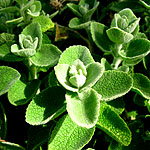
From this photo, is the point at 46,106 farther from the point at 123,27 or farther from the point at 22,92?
the point at 123,27

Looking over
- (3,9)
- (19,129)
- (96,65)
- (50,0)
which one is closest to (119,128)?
(96,65)

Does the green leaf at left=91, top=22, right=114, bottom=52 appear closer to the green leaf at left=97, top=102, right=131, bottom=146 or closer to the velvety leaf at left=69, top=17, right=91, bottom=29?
the velvety leaf at left=69, top=17, right=91, bottom=29

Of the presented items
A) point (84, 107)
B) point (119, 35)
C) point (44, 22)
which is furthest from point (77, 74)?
point (44, 22)

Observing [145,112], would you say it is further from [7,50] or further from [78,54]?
[7,50]

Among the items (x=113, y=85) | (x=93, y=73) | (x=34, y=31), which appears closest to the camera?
(x=93, y=73)

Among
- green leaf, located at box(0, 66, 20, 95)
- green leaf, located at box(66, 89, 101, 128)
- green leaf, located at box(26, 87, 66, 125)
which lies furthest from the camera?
green leaf, located at box(0, 66, 20, 95)

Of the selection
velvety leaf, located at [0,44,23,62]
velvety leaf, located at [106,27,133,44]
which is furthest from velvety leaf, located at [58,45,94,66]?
velvety leaf, located at [0,44,23,62]
